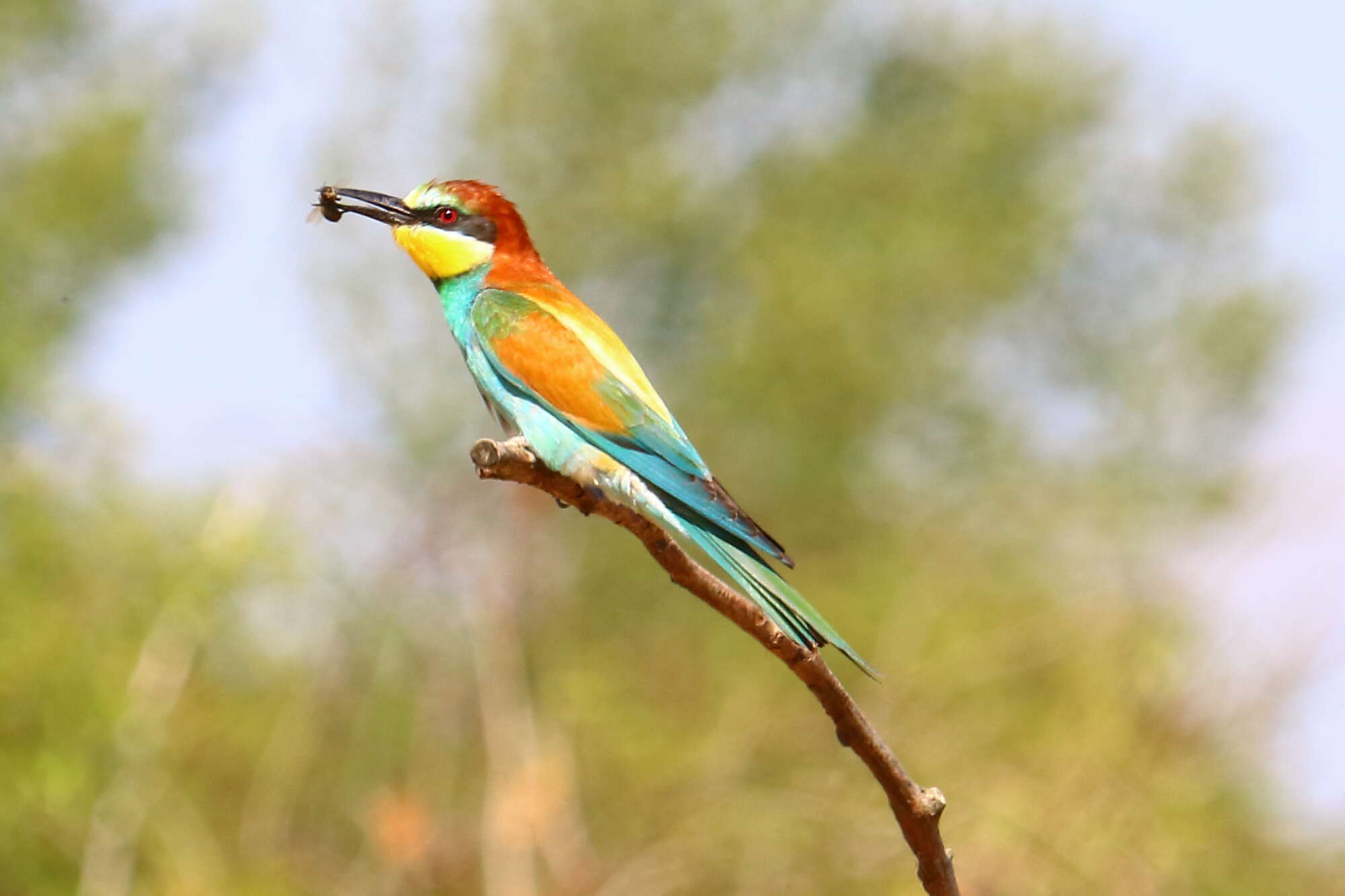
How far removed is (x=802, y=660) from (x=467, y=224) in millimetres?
1815

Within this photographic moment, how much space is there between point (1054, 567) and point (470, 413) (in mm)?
5130

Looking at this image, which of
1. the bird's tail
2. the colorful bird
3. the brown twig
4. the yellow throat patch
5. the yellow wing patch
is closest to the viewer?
the brown twig

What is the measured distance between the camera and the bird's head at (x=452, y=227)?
11.6ft

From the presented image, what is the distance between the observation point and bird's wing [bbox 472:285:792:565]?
111 inches

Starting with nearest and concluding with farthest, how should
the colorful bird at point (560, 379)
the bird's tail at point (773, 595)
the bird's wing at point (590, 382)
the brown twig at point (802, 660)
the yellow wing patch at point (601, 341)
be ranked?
1. the brown twig at point (802, 660)
2. the bird's tail at point (773, 595)
3. the colorful bird at point (560, 379)
4. the bird's wing at point (590, 382)
5. the yellow wing patch at point (601, 341)

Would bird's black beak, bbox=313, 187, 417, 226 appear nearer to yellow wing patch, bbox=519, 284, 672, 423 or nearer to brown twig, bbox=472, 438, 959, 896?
yellow wing patch, bbox=519, 284, 672, 423

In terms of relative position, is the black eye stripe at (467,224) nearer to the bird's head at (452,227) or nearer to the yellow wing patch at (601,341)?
the bird's head at (452,227)

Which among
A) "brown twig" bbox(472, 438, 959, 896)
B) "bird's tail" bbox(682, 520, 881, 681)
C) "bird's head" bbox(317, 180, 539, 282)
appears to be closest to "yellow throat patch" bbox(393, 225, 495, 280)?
"bird's head" bbox(317, 180, 539, 282)

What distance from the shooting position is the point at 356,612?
540 cm

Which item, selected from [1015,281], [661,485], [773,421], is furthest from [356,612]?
[1015,281]

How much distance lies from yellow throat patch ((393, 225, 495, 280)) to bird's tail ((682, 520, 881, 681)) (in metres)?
1.07

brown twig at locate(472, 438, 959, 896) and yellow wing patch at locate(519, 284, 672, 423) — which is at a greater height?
yellow wing patch at locate(519, 284, 672, 423)

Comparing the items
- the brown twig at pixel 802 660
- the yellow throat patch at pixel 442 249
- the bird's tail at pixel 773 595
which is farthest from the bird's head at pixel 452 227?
the brown twig at pixel 802 660

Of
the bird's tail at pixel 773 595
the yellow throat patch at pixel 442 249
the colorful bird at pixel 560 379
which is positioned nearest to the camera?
the bird's tail at pixel 773 595
